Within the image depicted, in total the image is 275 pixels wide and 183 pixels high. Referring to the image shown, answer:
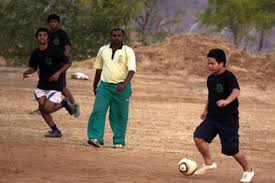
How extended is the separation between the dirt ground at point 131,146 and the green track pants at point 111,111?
0.22 meters

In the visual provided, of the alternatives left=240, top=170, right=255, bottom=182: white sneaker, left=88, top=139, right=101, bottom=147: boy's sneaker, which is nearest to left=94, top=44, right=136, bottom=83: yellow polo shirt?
left=88, top=139, right=101, bottom=147: boy's sneaker

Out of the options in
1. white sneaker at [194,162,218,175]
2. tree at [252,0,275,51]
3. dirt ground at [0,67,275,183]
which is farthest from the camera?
tree at [252,0,275,51]

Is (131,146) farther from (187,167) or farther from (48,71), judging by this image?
(187,167)

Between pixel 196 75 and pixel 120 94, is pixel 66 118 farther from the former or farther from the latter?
pixel 196 75

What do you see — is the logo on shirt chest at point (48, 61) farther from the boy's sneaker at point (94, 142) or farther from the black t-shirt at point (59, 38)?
the black t-shirt at point (59, 38)

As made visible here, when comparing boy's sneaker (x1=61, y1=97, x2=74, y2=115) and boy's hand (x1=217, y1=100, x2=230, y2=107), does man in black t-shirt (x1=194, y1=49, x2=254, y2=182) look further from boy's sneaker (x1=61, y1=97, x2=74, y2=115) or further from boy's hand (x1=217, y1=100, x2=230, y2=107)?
boy's sneaker (x1=61, y1=97, x2=74, y2=115)

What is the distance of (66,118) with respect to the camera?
16.2 meters

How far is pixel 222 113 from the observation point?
9.34 metres

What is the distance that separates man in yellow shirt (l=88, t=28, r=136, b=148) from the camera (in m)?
11.7

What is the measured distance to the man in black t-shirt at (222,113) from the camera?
9203 mm

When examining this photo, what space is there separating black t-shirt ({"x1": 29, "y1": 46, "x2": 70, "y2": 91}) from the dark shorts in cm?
356

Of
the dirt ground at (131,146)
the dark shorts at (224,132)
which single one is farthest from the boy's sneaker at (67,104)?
the dark shorts at (224,132)

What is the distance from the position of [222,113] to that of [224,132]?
0.69ft

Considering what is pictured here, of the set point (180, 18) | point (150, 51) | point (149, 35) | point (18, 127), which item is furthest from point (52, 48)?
point (180, 18)
